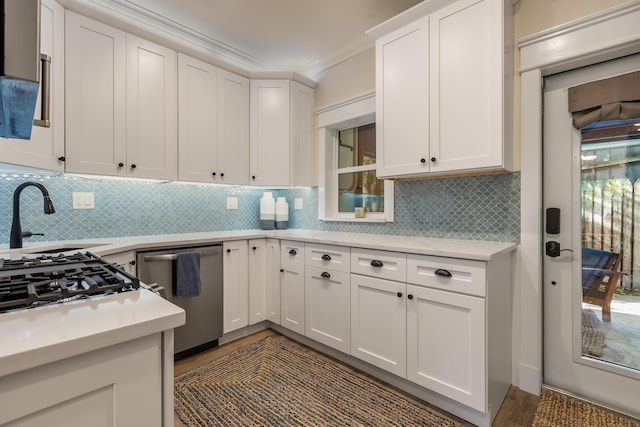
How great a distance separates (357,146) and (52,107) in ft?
7.90

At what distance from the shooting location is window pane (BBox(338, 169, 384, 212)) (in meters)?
2.92

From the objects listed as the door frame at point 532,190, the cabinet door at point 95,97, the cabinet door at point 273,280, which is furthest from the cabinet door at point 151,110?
the door frame at point 532,190

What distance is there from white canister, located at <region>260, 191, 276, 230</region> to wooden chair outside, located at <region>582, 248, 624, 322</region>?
2.61 meters

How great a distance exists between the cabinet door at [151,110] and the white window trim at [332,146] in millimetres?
1402

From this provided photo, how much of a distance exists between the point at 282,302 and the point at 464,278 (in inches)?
64.1

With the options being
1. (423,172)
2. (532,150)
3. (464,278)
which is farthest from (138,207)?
(532,150)

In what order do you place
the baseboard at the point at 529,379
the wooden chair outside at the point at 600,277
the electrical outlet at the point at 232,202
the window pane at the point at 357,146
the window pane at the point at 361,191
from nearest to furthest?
the wooden chair outside at the point at 600,277 < the baseboard at the point at 529,379 < the window pane at the point at 361,191 < the window pane at the point at 357,146 < the electrical outlet at the point at 232,202

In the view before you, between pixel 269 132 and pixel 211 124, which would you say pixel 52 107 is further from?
pixel 269 132

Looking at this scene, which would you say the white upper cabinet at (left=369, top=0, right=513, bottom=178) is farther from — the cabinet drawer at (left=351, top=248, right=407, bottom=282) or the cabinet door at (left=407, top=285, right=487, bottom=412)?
the cabinet door at (left=407, top=285, right=487, bottom=412)

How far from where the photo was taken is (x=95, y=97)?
2.23 meters

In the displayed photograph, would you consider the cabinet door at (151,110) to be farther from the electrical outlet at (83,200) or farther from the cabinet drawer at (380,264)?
the cabinet drawer at (380,264)

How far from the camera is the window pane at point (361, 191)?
9.59 feet

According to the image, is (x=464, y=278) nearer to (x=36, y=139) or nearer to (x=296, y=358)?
→ (x=296, y=358)

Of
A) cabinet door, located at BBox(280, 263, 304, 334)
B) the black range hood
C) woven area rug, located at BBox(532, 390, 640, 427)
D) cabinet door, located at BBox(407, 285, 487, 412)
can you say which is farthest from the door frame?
the black range hood
